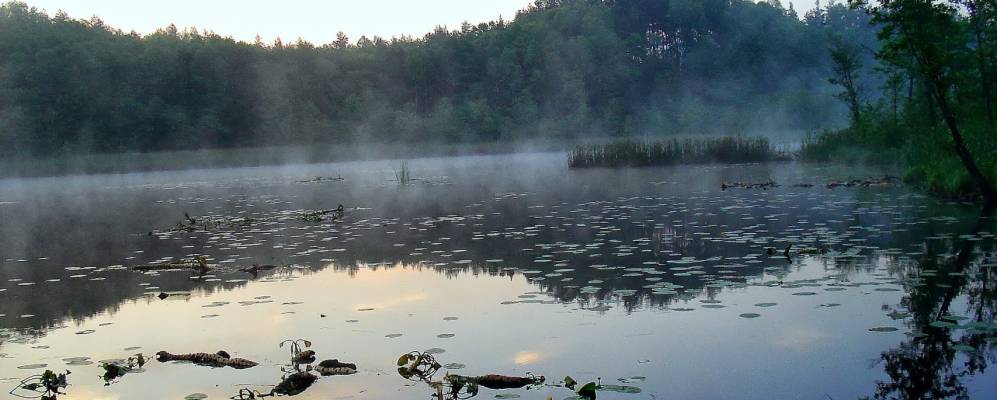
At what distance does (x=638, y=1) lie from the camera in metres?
115

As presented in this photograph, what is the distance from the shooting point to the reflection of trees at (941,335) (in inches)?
256

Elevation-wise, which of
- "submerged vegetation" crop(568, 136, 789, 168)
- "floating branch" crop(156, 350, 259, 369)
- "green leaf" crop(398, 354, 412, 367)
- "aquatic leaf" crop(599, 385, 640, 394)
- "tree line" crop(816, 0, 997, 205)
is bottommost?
"aquatic leaf" crop(599, 385, 640, 394)

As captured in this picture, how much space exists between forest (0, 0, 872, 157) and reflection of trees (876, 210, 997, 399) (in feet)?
217

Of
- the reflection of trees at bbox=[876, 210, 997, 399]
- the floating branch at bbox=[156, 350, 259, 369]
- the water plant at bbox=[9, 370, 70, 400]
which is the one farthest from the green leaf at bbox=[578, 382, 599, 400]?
the water plant at bbox=[9, 370, 70, 400]

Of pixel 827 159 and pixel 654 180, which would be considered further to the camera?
pixel 827 159

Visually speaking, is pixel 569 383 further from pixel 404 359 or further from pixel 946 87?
pixel 946 87

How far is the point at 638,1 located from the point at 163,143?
63.4 meters

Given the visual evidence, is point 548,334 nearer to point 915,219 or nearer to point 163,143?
point 915,219

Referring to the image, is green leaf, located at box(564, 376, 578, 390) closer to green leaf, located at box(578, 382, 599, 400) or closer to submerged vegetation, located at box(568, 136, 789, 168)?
green leaf, located at box(578, 382, 599, 400)

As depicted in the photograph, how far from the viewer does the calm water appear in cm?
716

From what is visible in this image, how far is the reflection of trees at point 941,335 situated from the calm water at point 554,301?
0.02 metres

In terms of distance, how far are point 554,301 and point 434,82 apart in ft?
304

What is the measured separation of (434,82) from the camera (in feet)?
333

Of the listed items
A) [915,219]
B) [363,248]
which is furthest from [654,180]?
[363,248]
